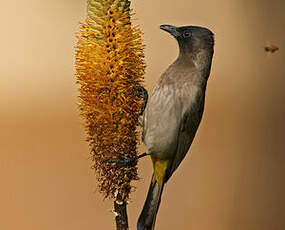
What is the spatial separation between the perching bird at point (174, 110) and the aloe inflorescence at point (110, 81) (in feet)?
0.82

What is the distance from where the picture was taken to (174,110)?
1.30m

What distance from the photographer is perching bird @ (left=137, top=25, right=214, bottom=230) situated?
129cm

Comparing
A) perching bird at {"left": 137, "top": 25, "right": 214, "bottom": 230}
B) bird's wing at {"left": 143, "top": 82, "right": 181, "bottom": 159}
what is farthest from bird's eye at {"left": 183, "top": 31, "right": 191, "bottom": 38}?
bird's wing at {"left": 143, "top": 82, "right": 181, "bottom": 159}

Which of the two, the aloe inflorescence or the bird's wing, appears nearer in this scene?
the aloe inflorescence

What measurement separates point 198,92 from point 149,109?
0.17 metres

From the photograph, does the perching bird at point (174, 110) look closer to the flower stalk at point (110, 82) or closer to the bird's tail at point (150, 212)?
the bird's tail at point (150, 212)

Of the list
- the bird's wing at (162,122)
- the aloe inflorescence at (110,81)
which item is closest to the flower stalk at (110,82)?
the aloe inflorescence at (110,81)

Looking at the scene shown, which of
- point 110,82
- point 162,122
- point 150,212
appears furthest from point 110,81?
point 150,212

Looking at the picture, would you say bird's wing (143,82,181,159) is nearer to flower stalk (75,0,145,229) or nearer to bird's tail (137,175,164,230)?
bird's tail (137,175,164,230)

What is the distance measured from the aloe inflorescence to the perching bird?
249 mm

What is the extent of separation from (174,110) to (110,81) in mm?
348

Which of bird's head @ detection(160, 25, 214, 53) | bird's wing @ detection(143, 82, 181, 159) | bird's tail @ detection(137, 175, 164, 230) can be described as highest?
bird's head @ detection(160, 25, 214, 53)
